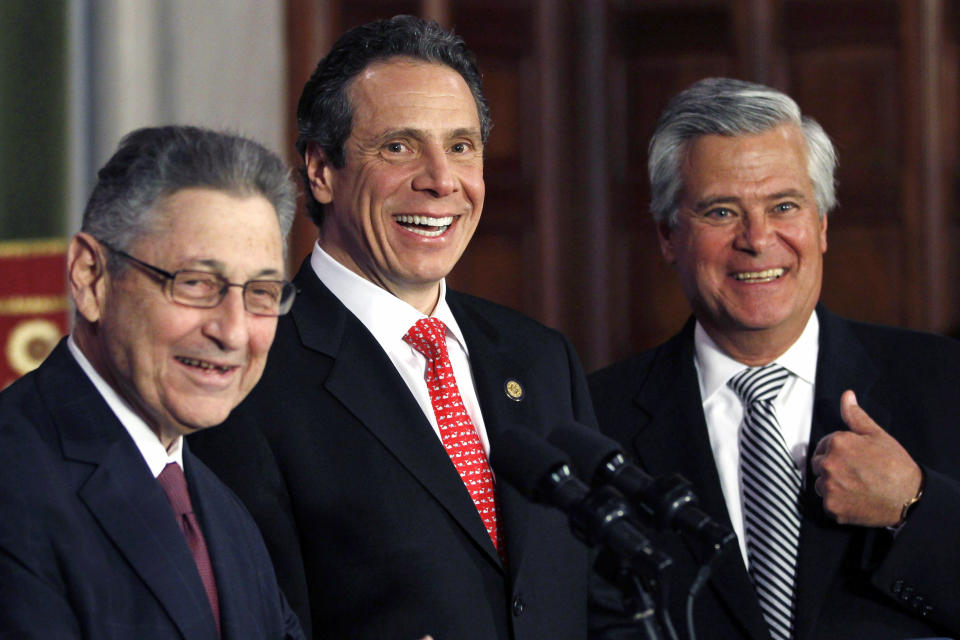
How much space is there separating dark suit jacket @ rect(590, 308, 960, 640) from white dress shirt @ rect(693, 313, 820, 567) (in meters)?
0.03

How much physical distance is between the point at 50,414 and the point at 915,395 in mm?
1470

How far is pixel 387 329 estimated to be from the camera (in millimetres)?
2143

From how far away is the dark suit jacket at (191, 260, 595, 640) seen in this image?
76.9 inches

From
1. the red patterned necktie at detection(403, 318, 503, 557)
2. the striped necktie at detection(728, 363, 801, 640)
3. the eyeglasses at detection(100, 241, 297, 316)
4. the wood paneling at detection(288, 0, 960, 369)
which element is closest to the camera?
the eyeglasses at detection(100, 241, 297, 316)

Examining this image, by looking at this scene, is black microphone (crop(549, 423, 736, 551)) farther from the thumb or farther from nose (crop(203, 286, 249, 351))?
the thumb

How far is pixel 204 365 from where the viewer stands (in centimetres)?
167

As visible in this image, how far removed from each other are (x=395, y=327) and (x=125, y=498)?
2.09ft

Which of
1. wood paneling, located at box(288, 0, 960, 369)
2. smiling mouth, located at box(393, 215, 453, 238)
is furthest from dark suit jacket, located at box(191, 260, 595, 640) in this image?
wood paneling, located at box(288, 0, 960, 369)

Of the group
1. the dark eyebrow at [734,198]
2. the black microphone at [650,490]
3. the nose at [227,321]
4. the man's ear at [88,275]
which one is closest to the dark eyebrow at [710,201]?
the dark eyebrow at [734,198]

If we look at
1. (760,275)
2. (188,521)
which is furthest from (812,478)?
(188,521)

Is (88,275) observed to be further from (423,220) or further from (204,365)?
(423,220)

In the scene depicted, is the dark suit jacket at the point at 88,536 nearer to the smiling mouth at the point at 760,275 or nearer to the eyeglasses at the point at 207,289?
the eyeglasses at the point at 207,289

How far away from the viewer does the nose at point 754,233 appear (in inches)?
95.5

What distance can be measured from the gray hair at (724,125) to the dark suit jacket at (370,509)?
64 centimetres
